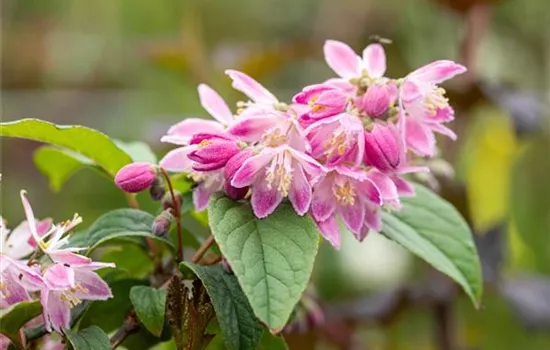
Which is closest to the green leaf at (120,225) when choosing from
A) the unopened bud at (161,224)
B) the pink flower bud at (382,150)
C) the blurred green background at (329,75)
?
the unopened bud at (161,224)

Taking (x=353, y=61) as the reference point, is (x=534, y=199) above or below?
below

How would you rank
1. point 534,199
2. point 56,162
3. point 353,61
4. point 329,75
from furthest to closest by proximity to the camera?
point 329,75, point 534,199, point 56,162, point 353,61

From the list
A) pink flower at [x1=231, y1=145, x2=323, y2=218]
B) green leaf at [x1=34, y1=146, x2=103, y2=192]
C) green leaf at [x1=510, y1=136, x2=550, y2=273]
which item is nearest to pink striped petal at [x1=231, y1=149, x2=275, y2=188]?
pink flower at [x1=231, y1=145, x2=323, y2=218]

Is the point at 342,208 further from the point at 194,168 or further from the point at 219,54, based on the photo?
the point at 219,54

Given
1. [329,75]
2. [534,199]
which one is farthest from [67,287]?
[329,75]

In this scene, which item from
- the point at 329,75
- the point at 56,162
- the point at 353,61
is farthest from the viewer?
the point at 329,75

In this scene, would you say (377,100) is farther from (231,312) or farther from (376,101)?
(231,312)

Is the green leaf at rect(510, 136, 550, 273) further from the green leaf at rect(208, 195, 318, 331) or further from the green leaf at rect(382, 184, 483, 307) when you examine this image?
the green leaf at rect(208, 195, 318, 331)

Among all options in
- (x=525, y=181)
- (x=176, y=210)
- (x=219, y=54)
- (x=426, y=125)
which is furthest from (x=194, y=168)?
(x=525, y=181)
